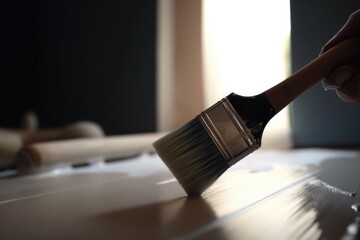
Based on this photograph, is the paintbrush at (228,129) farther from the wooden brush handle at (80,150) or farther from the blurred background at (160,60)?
the wooden brush handle at (80,150)

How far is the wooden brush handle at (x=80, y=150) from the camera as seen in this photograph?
0.80 meters

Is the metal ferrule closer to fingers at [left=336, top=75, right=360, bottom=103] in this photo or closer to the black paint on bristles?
the black paint on bristles

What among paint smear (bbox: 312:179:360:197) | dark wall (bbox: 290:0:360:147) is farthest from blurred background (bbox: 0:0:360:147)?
paint smear (bbox: 312:179:360:197)

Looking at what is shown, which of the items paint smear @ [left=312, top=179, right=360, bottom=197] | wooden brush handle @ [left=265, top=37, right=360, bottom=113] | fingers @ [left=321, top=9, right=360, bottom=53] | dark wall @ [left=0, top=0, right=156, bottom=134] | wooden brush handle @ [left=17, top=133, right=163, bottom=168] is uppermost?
dark wall @ [left=0, top=0, right=156, bottom=134]

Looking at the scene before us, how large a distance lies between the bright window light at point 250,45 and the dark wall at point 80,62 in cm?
83

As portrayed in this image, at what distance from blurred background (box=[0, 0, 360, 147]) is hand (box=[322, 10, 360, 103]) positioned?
0.05 m

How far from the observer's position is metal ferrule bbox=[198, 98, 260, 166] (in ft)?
1.34

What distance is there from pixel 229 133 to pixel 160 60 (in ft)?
3.57

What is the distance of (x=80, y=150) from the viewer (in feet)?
2.93

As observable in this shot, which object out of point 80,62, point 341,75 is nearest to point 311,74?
point 341,75

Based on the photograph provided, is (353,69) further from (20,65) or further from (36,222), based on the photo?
(20,65)

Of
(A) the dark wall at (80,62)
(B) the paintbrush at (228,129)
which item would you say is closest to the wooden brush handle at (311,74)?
(B) the paintbrush at (228,129)

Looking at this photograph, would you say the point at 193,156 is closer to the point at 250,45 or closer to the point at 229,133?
the point at 229,133

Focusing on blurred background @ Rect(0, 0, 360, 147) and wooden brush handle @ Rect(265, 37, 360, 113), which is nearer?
wooden brush handle @ Rect(265, 37, 360, 113)
